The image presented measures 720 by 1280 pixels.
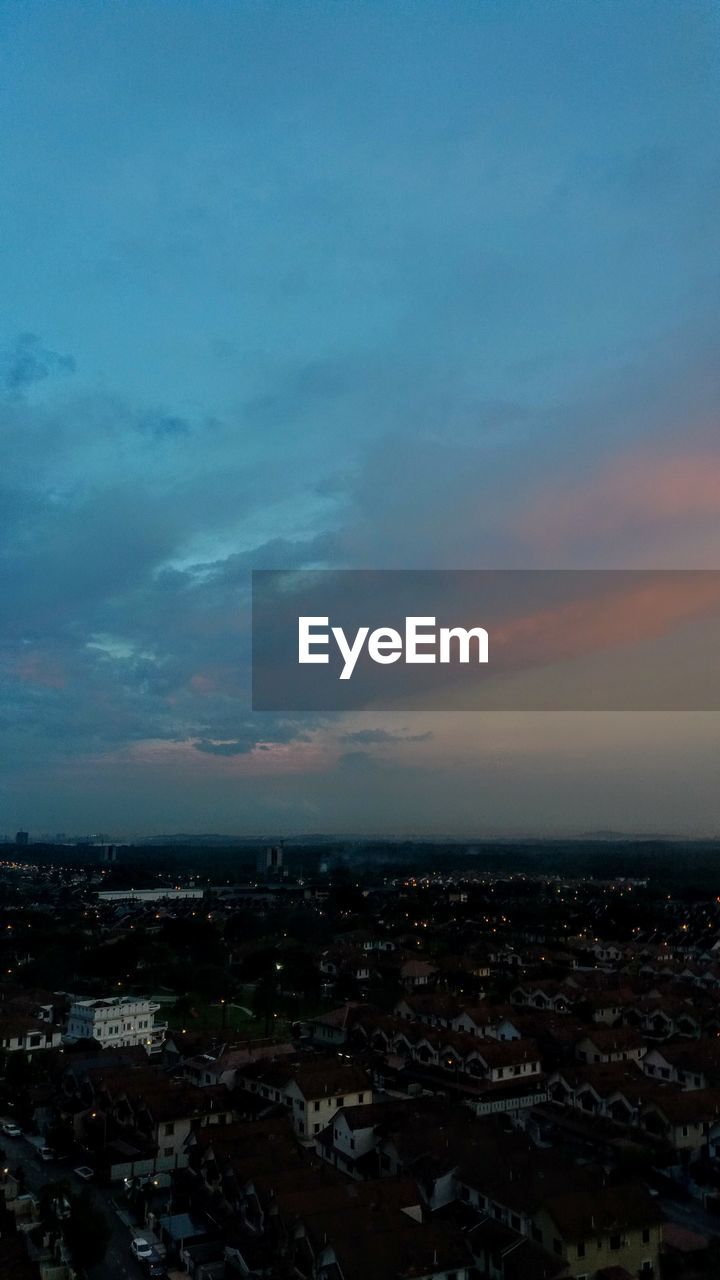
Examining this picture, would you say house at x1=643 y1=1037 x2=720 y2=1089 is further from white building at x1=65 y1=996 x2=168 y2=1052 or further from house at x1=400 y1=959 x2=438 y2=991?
house at x1=400 y1=959 x2=438 y2=991

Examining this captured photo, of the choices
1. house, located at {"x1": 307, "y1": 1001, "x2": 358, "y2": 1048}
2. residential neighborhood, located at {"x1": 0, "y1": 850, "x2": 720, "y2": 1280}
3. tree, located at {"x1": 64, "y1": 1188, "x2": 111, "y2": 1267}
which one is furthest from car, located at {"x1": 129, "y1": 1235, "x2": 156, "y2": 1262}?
house, located at {"x1": 307, "y1": 1001, "x2": 358, "y2": 1048}

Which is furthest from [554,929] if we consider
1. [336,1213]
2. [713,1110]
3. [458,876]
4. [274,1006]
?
[458,876]

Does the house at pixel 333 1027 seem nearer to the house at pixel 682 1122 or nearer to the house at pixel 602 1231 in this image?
the house at pixel 682 1122

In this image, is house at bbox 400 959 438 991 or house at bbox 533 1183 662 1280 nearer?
house at bbox 533 1183 662 1280

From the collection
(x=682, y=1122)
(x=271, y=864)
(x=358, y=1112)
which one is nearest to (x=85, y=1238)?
(x=358, y=1112)

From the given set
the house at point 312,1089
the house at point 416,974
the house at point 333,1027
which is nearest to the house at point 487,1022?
the house at point 333,1027

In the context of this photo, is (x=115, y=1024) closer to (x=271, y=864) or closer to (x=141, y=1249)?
(x=141, y=1249)

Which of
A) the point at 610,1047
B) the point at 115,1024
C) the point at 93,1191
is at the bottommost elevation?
the point at 115,1024
